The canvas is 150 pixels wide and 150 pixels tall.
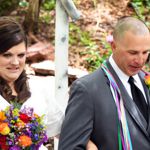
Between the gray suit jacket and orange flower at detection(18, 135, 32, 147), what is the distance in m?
0.38

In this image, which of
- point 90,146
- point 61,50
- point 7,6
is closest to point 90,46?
point 7,6

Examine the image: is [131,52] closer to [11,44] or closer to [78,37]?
[11,44]

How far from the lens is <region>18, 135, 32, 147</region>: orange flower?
320 cm

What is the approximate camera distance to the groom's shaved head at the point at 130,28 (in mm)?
3564

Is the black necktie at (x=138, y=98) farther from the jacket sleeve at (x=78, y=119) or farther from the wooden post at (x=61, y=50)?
the wooden post at (x=61, y=50)

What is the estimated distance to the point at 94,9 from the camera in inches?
363

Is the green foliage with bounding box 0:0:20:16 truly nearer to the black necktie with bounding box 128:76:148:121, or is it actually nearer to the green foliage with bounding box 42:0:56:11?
the green foliage with bounding box 42:0:56:11

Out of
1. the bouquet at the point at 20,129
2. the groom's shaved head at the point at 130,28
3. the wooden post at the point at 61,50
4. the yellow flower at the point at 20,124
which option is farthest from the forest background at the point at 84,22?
the yellow flower at the point at 20,124

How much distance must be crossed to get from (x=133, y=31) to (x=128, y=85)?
Answer: 0.41 metres

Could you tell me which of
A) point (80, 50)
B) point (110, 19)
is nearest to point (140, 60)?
point (80, 50)

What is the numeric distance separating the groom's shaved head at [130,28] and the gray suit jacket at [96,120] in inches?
14.1

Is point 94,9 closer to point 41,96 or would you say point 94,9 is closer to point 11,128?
point 41,96

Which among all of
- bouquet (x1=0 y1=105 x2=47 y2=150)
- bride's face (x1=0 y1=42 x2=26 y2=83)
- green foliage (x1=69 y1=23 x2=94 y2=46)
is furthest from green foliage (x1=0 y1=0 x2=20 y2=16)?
bouquet (x1=0 y1=105 x2=47 y2=150)

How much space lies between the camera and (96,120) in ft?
11.4
